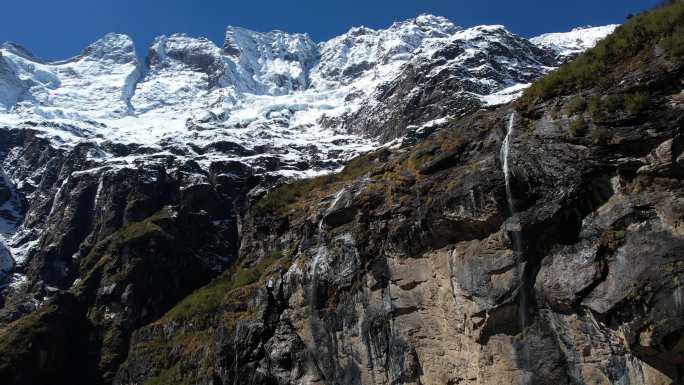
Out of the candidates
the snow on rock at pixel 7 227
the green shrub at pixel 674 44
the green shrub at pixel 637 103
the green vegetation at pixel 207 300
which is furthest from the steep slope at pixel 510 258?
the snow on rock at pixel 7 227

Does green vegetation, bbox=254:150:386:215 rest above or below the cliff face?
above

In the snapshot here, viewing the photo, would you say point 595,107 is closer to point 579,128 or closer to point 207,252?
point 579,128

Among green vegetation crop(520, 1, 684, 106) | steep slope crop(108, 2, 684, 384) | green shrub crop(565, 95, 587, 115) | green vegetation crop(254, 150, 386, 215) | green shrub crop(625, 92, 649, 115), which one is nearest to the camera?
steep slope crop(108, 2, 684, 384)

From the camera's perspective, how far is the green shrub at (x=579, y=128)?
28900 mm

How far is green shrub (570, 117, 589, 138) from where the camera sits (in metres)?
28.9

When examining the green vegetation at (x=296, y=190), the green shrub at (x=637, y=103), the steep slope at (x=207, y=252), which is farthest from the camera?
the green vegetation at (x=296, y=190)

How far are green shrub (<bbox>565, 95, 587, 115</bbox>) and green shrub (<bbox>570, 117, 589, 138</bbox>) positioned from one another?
764 millimetres

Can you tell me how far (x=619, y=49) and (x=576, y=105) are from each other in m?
4.09

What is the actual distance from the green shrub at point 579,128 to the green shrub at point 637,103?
2.00 meters

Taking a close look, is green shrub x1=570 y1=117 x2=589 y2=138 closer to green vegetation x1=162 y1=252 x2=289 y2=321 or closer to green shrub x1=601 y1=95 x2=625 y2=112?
green shrub x1=601 y1=95 x2=625 y2=112

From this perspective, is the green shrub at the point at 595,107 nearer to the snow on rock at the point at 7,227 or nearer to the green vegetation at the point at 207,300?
the green vegetation at the point at 207,300

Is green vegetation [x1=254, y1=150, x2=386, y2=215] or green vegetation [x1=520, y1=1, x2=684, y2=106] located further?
green vegetation [x1=254, y1=150, x2=386, y2=215]

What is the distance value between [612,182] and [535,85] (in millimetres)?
9066

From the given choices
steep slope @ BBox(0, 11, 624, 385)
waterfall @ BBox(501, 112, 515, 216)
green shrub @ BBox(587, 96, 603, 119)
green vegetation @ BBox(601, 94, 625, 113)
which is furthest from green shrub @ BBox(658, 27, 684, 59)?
steep slope @ BBox(0, 11, 624, 385)
